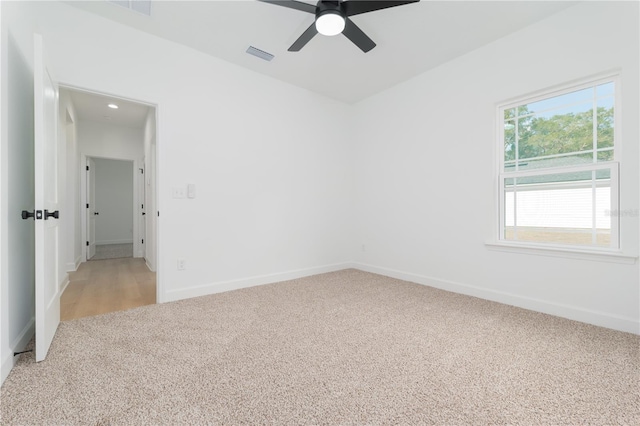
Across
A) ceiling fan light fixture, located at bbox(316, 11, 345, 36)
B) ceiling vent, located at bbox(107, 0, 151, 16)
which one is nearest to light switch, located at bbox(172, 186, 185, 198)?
ceiling vent, located at bbox(107, 0, 151, 16)

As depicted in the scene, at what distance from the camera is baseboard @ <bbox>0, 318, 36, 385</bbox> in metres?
1.46

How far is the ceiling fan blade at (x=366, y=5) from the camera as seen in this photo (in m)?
1.92

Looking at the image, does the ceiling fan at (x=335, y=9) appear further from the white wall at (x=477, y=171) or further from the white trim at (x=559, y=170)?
the white trim at (x=559, y=170)

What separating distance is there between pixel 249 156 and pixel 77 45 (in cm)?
175

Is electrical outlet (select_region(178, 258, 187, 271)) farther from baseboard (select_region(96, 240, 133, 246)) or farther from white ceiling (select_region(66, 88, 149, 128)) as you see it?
baseboard (select_region(96, 240, 133, 246))

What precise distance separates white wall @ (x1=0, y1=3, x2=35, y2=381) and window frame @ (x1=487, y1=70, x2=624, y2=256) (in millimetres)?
3727

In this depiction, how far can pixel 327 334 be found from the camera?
6.70 feet

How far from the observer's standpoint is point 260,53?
3.01m

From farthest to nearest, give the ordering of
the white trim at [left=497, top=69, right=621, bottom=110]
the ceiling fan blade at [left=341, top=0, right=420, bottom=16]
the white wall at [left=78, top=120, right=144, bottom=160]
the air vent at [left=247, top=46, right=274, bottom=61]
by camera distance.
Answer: the white wall at [left=78, top=120, right=144, bottom=160] < the air vent at [left=247, top=46, right=274, bottom=61] < the white trim at [left=497, top=69, right=621, bottom=110] < the ceiling fan blade at [left=341, top=0, right=420, bottom=16]

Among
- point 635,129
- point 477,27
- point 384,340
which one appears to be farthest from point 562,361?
point 477,27

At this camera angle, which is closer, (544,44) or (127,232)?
(544,44)

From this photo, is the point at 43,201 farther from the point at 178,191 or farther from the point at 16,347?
the point at 178,191

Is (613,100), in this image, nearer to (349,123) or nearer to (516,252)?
(516,252)

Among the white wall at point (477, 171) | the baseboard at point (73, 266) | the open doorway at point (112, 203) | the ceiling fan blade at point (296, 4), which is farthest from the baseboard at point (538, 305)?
the open doorway at point (112, 203)
